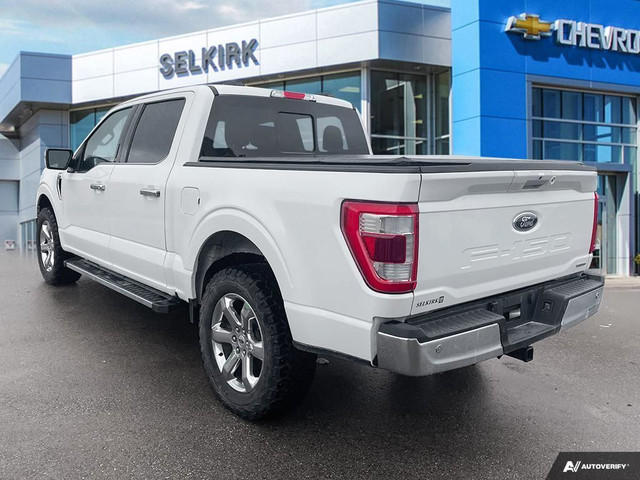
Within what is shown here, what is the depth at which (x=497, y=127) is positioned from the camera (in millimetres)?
16906

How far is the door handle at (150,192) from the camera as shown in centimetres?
427

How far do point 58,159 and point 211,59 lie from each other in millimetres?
14268

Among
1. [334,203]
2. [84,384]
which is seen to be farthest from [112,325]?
[334,203]

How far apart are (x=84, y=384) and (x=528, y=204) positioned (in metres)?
3.08

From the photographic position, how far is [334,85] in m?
18.7

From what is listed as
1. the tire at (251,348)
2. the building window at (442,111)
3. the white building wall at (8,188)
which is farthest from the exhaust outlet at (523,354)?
the white building wall at (8,188)

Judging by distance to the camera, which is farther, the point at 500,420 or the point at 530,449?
the point at 500,420

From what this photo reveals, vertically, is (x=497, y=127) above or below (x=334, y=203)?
above

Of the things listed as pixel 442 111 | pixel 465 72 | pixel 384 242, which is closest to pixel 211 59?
pixel 442 111

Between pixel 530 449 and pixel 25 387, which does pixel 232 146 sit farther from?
pixel 530 449

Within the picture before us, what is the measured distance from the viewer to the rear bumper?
276cm

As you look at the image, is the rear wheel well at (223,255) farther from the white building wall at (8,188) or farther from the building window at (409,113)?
the white building wall at (8,188)

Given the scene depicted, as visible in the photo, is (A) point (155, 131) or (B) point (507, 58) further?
(B) point (507, 58)
